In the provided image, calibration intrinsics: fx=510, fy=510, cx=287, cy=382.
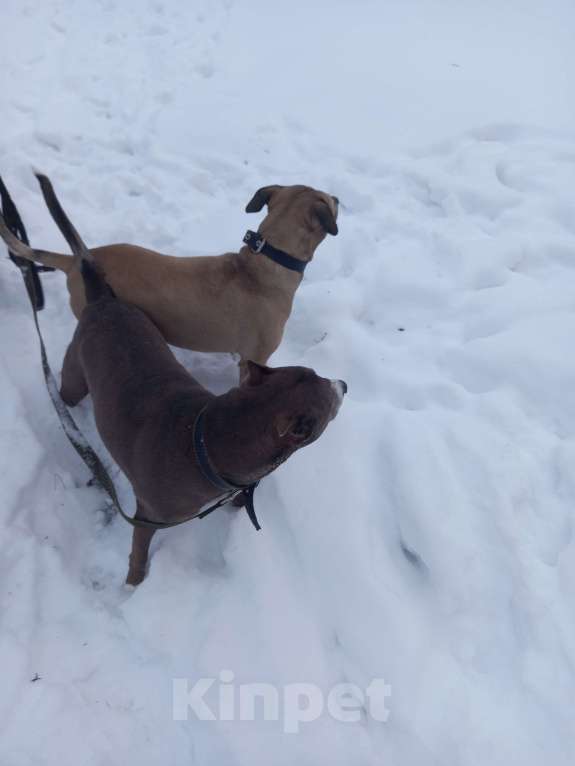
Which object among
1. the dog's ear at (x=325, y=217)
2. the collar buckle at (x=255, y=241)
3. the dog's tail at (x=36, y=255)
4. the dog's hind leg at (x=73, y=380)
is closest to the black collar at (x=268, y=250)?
the collar buckle at (x=255, y=241)

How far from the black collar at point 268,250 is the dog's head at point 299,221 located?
0.03 meters

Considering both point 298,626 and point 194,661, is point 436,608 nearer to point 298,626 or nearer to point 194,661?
point 298,626

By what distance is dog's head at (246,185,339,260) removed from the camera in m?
2.84

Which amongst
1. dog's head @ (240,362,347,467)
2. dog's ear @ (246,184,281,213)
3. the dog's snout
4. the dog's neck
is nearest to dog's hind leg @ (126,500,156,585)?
dog's head @ (240,362,347,467)

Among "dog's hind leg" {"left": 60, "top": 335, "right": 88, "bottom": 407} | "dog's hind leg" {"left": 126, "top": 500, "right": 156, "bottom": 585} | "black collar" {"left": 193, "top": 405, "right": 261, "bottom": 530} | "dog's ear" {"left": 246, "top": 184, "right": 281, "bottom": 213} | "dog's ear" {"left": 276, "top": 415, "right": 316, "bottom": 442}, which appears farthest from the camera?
"dog's ear" {"left": 246, "top": 184, "right": 281, "bottom": 213}

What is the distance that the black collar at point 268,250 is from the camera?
2.86 metres

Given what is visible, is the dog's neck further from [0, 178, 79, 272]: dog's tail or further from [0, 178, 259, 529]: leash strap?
[0, 178, 259, 529]: leash strap

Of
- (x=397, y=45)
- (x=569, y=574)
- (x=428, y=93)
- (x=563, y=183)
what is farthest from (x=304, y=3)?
(x=569, y=574)

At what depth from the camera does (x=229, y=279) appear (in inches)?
115

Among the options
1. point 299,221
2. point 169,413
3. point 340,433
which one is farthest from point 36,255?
point 340,433

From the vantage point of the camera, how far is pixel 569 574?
8.07ft

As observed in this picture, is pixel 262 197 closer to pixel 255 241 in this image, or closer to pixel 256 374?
pixel 255 241

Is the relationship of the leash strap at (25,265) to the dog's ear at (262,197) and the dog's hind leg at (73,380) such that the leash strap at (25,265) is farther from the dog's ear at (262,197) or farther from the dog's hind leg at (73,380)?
the dog's ear at (262,197)

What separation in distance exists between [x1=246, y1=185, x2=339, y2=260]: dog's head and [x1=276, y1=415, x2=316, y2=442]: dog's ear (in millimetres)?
1399
